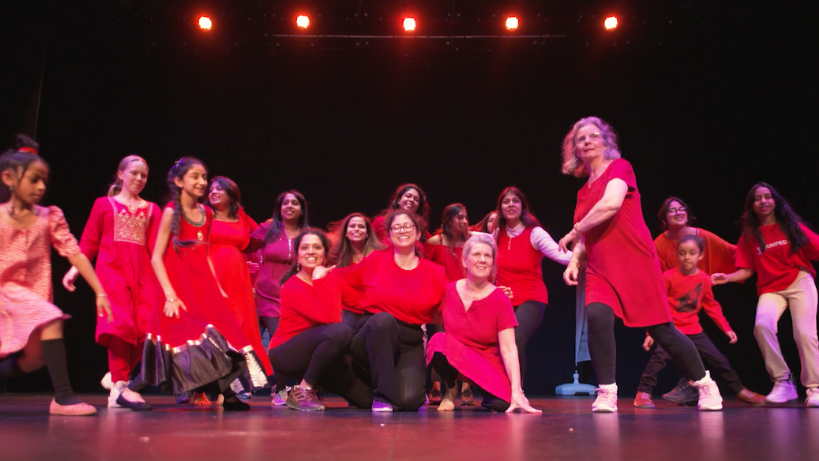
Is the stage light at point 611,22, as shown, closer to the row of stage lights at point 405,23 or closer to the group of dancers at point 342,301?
the row of stage lights at point 405,23

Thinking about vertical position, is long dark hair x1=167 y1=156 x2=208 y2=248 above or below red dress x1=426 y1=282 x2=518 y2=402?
above

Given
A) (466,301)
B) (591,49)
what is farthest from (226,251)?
(591,49)

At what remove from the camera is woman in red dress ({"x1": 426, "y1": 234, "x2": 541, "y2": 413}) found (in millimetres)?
3271

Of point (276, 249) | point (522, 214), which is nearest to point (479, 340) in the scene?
point (522, 214)

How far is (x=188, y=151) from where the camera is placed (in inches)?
247

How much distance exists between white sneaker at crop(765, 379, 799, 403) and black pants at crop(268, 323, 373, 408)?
8.38ft

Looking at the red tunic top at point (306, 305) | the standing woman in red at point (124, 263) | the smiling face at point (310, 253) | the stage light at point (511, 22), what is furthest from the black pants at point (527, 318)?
the stage light at point (511, 22)

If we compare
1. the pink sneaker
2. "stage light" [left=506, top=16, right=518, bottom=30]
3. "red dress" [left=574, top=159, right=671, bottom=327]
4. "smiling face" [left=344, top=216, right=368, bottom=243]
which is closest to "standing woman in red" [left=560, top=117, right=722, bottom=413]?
→ "red dress" [left=574, top=159, right=671, bottom=327]

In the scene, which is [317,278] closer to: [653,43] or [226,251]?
[226,251]

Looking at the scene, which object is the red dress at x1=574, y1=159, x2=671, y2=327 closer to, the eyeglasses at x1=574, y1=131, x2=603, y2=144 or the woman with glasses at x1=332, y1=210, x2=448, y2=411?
the eyeglasses at x1=574, y1=131, x2=603, y2=144

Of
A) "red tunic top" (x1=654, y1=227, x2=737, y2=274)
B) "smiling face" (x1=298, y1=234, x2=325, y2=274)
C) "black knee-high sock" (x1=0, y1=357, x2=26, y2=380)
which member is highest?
"red tunic top" (x1=654, y1=227, x2=737, y2=274)

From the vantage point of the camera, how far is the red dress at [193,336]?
129 inches

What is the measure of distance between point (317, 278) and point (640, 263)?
1623 mm

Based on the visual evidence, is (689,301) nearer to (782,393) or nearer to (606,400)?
(782,393)
